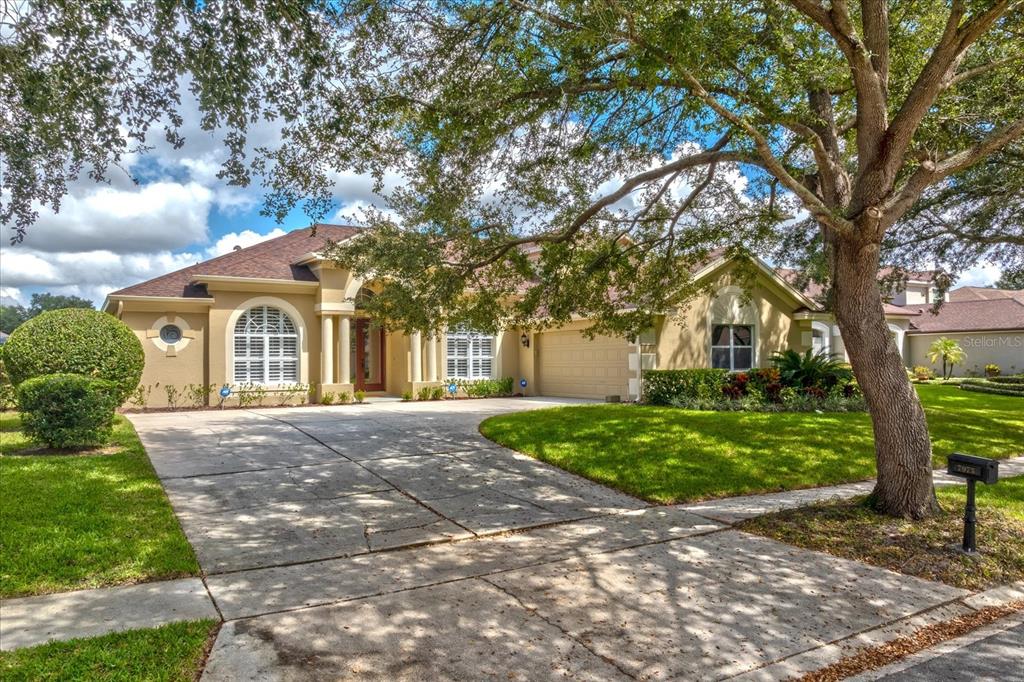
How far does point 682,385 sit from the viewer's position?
16594 millimetres

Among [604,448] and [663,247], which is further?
[663,247]

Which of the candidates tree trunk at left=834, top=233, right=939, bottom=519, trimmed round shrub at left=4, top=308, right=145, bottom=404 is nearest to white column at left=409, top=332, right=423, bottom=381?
trimmed round shrub at left=4, top=308, right=145, bottom=404

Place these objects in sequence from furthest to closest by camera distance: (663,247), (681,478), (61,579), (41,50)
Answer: (663,247), (681,478), (61,579), (41,50)

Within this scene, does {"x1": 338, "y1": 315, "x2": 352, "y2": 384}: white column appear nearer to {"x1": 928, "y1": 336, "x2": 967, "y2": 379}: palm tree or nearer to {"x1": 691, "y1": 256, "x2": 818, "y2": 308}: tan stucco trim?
{"x1": 691, "y1": 256, "x2": 818, "y2": 308}: tan stucco trim

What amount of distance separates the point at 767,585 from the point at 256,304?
16880 millimetres

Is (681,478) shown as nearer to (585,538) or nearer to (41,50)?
(585,538)

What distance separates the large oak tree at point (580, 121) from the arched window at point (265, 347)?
10.0m

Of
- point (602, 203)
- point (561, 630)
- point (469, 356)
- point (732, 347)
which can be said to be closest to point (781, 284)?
point (732, 347)

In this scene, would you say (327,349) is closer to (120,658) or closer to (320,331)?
(320,331)

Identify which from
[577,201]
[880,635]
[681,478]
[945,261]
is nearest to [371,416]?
[577,201]

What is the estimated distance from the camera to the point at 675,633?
4.28 metres

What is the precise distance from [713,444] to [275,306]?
537 inches

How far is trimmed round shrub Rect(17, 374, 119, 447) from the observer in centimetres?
959

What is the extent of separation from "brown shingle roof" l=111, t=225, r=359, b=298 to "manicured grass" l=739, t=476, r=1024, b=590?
13.3 m
